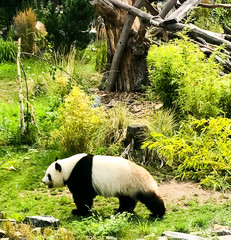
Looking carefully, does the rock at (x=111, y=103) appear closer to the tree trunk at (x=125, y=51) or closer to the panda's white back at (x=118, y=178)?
the tree trunk at (x=125, y=51)

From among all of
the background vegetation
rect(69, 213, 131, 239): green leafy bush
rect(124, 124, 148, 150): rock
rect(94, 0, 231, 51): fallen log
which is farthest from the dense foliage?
rect(69, 213, 131, 239): green leafy bush

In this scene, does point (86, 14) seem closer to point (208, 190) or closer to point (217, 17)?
point (217, 17)

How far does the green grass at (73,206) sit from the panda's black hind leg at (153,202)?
0.11 metres

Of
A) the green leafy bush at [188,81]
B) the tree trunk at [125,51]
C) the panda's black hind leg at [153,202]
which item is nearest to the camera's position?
the panda's black hind leg at [153,202]

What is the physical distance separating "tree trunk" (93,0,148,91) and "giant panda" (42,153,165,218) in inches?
189

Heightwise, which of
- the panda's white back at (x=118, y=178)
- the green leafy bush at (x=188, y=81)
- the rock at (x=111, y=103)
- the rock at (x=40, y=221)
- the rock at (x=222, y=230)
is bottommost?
the rock at (x=40, y=221)

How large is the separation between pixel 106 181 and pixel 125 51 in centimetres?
542

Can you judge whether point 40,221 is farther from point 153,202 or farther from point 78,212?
point 153,202

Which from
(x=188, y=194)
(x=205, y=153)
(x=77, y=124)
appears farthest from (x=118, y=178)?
(x=77, y=124)

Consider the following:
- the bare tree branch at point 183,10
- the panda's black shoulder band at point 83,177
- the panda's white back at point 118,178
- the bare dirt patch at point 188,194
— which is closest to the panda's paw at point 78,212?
the panda's black shoulder band at point 83,177

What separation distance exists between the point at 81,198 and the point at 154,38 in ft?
16.8

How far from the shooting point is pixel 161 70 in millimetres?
8211

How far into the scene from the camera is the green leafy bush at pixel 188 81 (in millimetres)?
7742

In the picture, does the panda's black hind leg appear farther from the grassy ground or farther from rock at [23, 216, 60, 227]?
rock at [23, 216, 60, 227]
